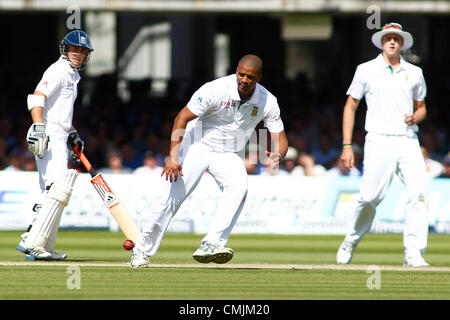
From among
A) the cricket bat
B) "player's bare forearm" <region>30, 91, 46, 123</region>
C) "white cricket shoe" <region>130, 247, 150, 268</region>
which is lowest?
"white cricket shoe" <region>130, 247, 150, 268</region>

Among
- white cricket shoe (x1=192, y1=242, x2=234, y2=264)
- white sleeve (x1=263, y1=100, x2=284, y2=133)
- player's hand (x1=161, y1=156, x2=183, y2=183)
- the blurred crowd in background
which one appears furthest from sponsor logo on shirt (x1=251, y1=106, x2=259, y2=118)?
the blurred crowd in background

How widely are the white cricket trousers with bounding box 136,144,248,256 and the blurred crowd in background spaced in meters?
6.66

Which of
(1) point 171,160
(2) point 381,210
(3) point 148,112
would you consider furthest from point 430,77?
(1) point 171,160

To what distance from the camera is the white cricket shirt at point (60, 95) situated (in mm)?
9008

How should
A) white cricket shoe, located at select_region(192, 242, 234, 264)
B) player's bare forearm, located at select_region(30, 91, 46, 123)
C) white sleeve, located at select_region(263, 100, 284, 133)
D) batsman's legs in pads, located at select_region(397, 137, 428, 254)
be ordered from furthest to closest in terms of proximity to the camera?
batsman's legs in pads, located at select_region(397, 137, 428, 254) < player's bare forearm, located at select_region(30, 91, 46, 123) < white sleeve, located at select_region(263, 100, 284, 133) < white cricket shoe, located at select_region(192, 242, 234, 264)

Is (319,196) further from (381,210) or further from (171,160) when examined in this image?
(171,160)

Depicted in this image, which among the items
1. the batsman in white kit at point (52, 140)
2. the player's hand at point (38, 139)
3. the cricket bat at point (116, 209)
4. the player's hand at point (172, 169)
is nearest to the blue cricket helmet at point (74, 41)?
the batsman in white kit at point (52, 140)

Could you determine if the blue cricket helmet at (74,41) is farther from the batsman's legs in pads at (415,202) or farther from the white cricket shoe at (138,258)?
the batsman's legs in pads at (415,202)

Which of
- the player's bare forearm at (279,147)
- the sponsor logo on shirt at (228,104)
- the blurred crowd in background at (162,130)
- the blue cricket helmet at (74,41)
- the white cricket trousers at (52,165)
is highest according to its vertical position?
the blue cricket helmet at (74,41)

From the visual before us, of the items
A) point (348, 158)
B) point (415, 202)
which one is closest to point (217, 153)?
point (348, 158)

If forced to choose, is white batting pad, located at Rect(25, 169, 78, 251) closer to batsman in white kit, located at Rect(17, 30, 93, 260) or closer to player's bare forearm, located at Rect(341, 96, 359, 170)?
batsman in white kit, located at Rect(17, 30, 93, 260)

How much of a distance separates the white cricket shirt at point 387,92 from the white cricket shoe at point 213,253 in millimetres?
1903

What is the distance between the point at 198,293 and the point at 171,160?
148cm

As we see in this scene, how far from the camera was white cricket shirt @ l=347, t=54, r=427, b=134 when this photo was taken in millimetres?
9156
